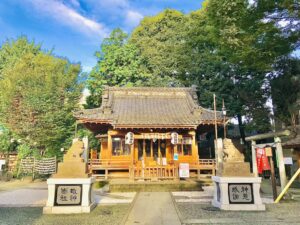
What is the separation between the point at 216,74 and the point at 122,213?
53.8 ft

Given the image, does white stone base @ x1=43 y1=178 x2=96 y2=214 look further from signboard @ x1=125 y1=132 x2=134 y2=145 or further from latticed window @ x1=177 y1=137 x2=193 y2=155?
latticed window @ x1=177 y1=137 x2=193 y2=155

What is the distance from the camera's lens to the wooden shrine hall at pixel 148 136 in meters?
14.8

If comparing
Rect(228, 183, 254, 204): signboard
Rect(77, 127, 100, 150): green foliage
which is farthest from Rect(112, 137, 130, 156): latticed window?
Rect(228, 183, 254, 204): signboard

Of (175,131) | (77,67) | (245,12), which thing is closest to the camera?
(245,12)

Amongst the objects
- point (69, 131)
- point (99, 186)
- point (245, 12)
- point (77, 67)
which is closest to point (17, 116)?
point (69, 131)

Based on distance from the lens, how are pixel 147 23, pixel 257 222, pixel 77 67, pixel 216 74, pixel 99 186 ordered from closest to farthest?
pixel 257 222, pixel 99 186, pixel 216 74, pixel 77 67, pixel 147 23

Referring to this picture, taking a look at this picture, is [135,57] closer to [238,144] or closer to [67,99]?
[67,99]

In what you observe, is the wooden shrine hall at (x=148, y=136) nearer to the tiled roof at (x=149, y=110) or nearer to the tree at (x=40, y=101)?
the tiled roof at (x=149, y=110)

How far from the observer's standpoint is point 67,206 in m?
6.93

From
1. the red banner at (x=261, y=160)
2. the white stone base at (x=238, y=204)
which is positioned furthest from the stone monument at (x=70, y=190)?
the red banner at (x=261, y=160)

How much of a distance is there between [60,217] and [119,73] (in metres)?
19.1

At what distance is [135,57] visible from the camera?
25.3 metres

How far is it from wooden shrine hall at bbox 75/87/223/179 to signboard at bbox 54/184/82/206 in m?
6.12

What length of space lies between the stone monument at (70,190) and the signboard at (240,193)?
421cm
